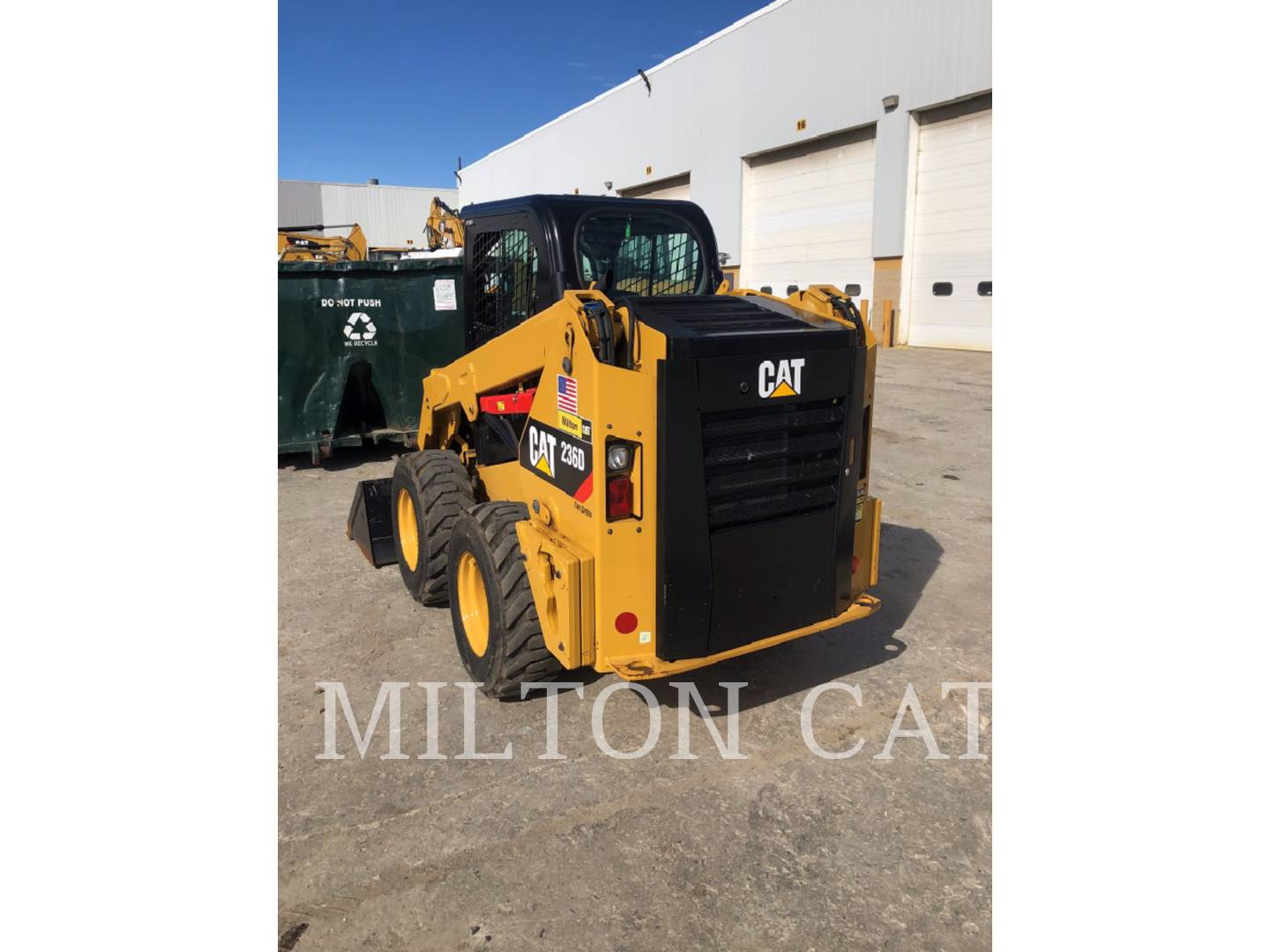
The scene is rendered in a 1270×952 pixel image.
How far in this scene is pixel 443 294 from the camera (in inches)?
333

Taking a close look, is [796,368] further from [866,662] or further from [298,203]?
[298,203]

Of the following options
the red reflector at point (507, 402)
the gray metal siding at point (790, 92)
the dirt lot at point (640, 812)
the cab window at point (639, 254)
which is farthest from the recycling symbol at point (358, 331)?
the gray metal siding at point (790, 92)

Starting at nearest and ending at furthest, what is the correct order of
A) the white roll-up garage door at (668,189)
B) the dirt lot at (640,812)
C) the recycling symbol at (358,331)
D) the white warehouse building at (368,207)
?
the dirt lot at (640,812) → the recycling symbol at (358,331) → the white roll-up garage door at (668,189) → the white warehouse building at (368,207)

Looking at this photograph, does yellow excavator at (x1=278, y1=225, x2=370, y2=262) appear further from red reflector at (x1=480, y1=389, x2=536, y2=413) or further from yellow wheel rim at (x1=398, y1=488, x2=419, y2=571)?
red reflector at (x1=480, y1=389, x2=536, y2=413)

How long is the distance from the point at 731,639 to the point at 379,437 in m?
6.06

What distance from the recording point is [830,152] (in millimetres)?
17844

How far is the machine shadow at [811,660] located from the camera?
3826 millimetres

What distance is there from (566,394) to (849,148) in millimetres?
16315

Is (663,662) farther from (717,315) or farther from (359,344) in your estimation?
(359,344)

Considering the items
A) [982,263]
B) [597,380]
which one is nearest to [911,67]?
[982,263]

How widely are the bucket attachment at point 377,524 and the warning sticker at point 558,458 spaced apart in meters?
1.78

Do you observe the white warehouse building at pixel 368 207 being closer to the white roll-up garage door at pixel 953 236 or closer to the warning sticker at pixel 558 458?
the white roll-up garage door at pixel 953 236

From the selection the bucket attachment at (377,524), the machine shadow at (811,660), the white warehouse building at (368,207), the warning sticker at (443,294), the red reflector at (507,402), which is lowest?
the machine shadow at (811,660)

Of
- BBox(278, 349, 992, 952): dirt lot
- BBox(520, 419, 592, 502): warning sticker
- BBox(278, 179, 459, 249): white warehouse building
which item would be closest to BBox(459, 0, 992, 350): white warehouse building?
BBox(278, 349, 992, 952): dirt lot
